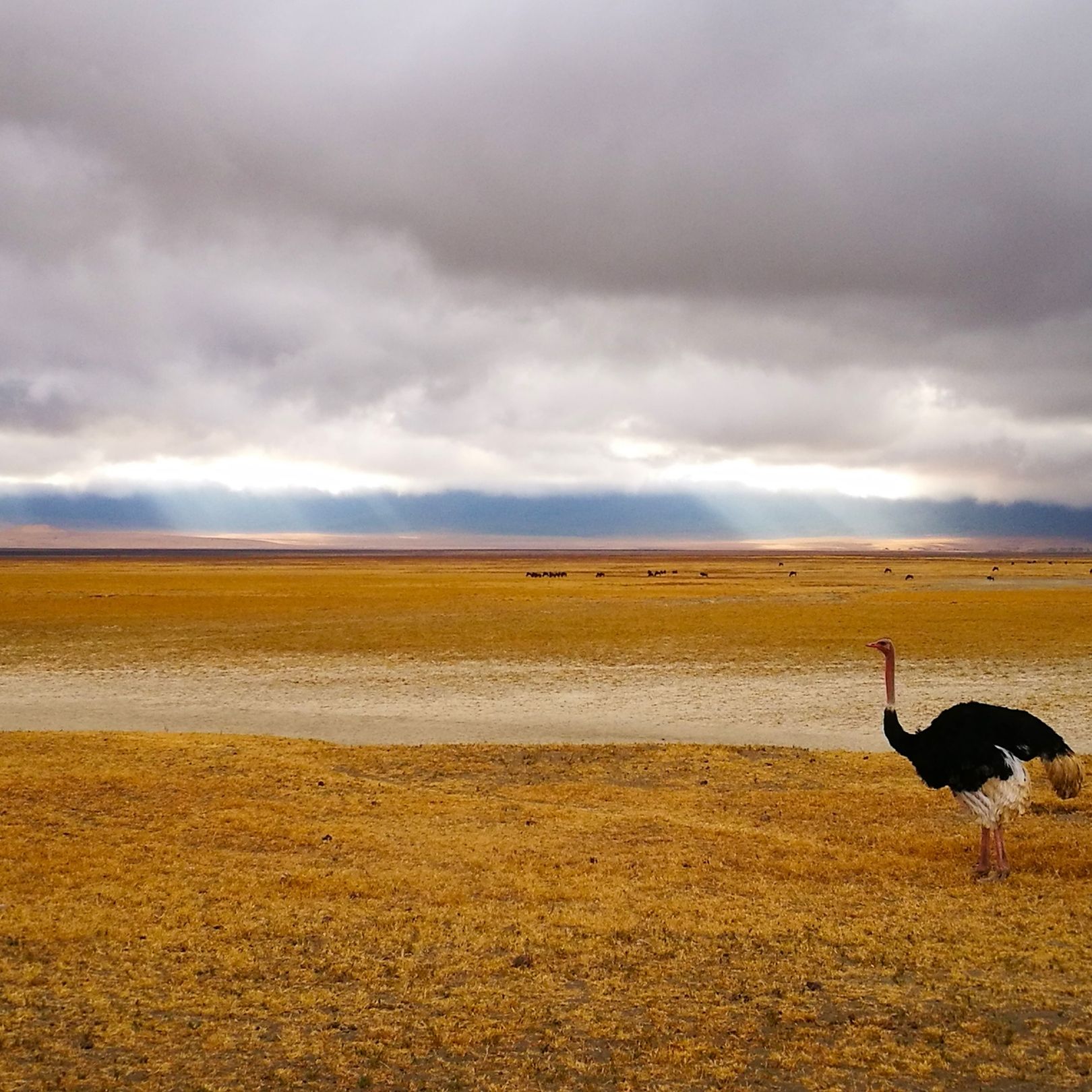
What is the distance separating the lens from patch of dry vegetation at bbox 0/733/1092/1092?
21.9 ft

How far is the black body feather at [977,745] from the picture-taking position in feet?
34.1

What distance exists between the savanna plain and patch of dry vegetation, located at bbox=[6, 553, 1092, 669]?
340 inches

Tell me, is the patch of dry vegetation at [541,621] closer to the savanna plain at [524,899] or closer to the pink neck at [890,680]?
the savanna plain at [524,899]

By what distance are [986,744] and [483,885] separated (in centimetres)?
592

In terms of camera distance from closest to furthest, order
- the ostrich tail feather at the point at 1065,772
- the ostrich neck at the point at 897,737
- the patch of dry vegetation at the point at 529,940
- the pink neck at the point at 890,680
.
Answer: the patch of dry vegetation at the point at 529,940 < the ostrich tail feather at the point at 1065,772 < the ostrich neck at the point at 897,737 < the pink neck at the point at 890,680

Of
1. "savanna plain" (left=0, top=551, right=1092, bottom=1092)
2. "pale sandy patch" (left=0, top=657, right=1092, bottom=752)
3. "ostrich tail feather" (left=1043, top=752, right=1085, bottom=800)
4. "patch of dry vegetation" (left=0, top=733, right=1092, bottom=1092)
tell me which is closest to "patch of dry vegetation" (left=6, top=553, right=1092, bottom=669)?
"pale sandy patch" (left=0, top=657, right=1092, bottom=752)

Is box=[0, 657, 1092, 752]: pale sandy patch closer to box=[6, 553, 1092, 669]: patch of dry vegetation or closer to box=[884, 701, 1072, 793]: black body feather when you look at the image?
box=[6, 553, 1092, 669]: patch of dry vegetation

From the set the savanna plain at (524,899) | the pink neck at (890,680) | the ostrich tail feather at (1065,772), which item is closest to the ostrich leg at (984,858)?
the savanna plain at (524,899)

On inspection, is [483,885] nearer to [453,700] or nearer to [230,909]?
[230,909]

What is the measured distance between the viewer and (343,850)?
11805 mm

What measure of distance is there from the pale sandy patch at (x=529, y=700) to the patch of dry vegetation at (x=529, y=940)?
646 cm

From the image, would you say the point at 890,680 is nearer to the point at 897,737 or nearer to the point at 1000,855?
the point at 897,737

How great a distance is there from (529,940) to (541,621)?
1505 inches

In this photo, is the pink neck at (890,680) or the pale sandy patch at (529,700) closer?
the pink neck at (890,680)
